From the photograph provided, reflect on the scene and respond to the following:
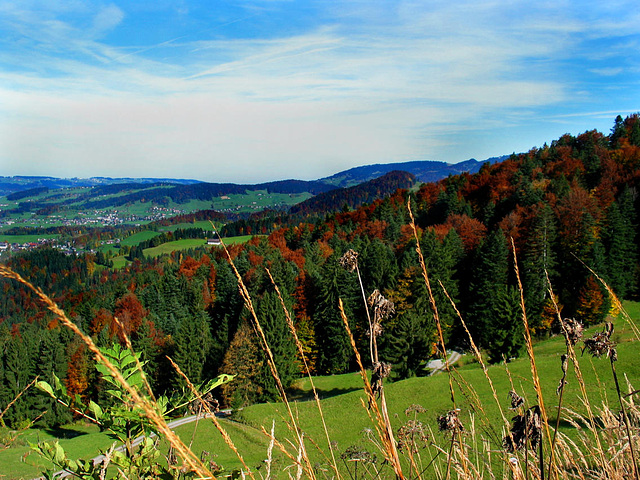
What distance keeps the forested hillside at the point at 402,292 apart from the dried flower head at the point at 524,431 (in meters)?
17.6

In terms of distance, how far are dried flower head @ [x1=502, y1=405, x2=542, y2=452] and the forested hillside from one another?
17.6m

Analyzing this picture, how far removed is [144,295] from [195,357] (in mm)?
24462

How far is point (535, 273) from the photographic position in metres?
31.4

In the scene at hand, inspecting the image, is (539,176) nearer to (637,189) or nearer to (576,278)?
(637,189)

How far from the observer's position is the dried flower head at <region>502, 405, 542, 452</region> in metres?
1.79

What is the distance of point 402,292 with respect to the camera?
3269 centimetres

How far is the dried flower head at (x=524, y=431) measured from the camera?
1.79 m

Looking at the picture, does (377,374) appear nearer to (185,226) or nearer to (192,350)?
(192,350)

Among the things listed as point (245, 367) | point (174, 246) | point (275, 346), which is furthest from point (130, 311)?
point (174, 246)

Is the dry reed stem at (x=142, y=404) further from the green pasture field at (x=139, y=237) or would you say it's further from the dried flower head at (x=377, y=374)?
the green pasture field at (x=139, y=237)

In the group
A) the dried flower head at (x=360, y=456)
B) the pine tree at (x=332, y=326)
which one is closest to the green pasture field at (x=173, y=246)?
the pine tree at (x=332, y=326)

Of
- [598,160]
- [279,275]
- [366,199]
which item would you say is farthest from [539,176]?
[366,199]

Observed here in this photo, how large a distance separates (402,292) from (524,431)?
→ 104ft

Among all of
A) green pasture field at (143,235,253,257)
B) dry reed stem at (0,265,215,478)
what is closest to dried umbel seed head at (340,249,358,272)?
dry reed stem at (0,265,215,478)
